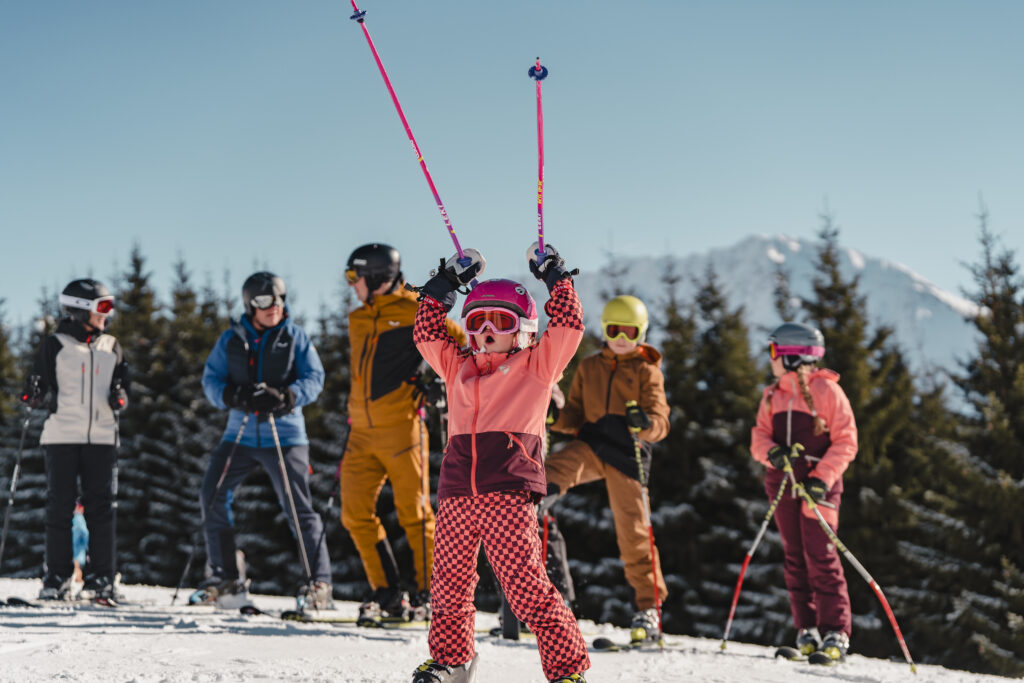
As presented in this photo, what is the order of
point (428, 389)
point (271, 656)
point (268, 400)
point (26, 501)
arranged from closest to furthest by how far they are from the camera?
1. point (271, 656)
2. point (428, 389)
3. point (268, 400)
4. point (26, 501)

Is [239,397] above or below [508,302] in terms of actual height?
below

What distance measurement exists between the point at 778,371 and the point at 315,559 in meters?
3.84

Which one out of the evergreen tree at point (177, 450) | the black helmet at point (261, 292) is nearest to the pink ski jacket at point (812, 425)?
the black helmet at point (261, 292)

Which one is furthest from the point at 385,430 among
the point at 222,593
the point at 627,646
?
the point at 627,646

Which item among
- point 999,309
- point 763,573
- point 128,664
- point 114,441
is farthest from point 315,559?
point 999,309

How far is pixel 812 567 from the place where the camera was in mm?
5715

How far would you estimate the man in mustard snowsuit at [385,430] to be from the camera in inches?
237

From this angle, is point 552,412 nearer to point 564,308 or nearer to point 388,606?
point 388,606

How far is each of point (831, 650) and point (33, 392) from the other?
6.11 m

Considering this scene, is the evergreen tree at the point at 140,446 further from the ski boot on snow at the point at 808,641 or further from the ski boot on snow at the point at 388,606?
the ski boot on snow at the point at 808,641

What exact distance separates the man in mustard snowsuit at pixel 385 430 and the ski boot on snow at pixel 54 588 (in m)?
2.35

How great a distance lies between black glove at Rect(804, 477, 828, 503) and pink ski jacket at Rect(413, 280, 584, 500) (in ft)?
8.86

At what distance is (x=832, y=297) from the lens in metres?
19.5

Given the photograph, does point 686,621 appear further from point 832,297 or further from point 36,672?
point 36,672
